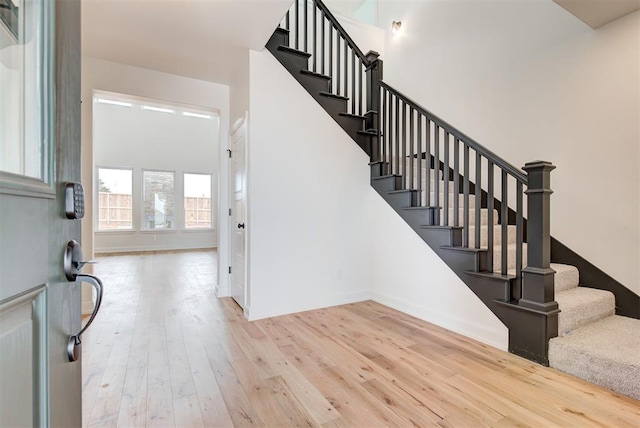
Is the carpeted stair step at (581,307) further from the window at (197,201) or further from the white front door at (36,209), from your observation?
the window at (197,201)

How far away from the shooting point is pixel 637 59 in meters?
2.35

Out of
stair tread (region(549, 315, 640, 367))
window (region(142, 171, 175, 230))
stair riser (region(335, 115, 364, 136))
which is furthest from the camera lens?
window (region(142, 171, 175, 230))

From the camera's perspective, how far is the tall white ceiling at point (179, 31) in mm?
2367

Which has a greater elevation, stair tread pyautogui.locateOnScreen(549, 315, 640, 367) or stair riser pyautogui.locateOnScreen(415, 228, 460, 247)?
stair riser pyautogui.locateOnScreen(415, 228, 460, 247)

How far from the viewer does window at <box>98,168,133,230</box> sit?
794cm

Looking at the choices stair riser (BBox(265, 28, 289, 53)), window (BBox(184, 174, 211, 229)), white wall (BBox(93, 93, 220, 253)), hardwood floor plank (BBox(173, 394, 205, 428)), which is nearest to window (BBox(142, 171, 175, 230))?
white wall (BBox(93, 93, 220, 253))

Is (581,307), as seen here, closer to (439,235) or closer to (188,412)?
(439,235)

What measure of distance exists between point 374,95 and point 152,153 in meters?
7.17

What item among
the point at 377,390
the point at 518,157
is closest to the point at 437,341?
the point at 377,390

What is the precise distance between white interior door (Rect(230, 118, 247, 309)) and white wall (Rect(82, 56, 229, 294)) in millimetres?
218

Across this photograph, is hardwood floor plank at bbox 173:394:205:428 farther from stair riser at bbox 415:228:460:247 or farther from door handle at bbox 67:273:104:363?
stair riser at bbox 415:228:460:247

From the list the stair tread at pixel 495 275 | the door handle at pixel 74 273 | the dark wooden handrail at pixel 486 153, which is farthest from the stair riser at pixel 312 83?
the door handle at pixel 74 273

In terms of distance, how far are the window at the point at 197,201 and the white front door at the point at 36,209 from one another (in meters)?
8.85

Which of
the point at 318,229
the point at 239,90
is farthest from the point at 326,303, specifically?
the point at 239,90
